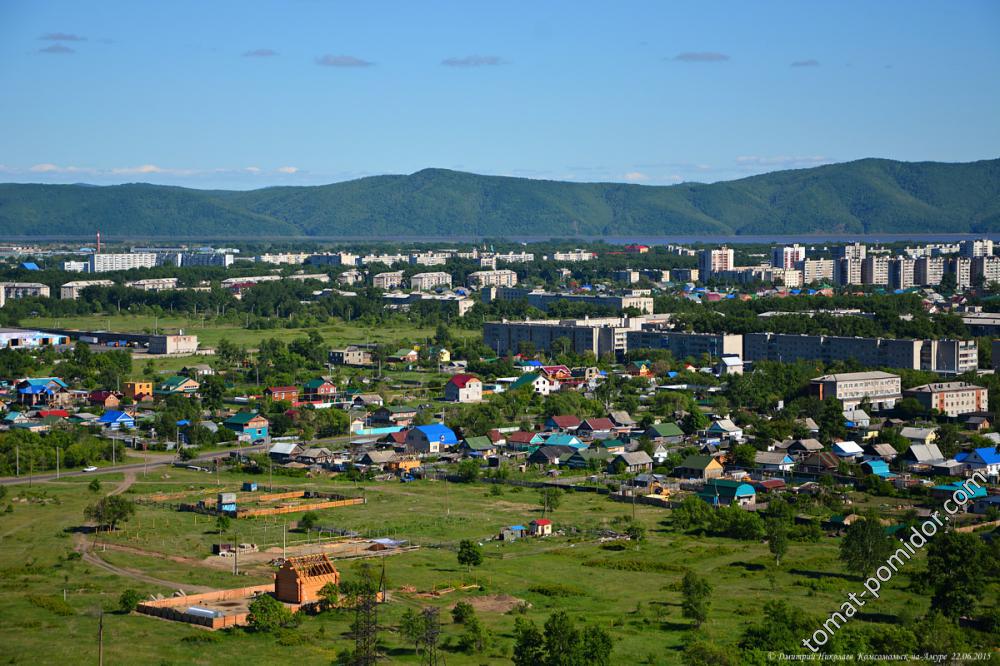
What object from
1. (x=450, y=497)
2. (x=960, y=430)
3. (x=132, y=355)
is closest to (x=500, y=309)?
(x=132, y=355)

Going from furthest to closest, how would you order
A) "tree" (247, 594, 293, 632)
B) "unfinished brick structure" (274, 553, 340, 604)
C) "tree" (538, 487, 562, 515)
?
"tree" (538, 487, 562, 515) < "unfinished brick structure" (274, 553, 340, 604) < "tree" (247, 594, 293, 632)

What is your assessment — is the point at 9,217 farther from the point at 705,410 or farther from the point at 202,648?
the point at 202,648

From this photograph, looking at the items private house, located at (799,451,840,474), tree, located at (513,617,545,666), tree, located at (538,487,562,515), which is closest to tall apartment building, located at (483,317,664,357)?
private house, located at (799,451,840,474)

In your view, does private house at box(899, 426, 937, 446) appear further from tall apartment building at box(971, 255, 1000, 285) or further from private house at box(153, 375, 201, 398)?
tall apartment building at box(971, 255, 1000, 285)

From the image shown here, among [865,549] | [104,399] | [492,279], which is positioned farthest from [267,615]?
[492,279]

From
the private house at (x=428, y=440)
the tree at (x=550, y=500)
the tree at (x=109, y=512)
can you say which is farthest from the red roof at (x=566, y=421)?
the tree at (x=109, y=512)

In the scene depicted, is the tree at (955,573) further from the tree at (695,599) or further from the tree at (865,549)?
the tree at (695,599)
